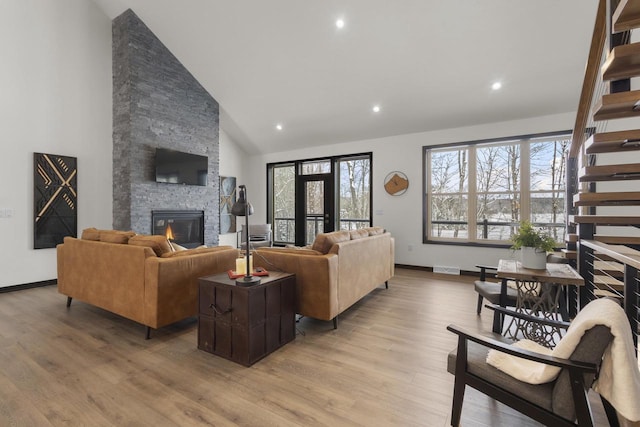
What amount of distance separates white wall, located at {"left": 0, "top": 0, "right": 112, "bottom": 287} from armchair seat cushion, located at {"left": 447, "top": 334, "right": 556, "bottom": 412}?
225 inches

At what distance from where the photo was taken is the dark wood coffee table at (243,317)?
88.3 inches

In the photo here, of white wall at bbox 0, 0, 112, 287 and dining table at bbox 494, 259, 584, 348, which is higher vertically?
white wall at bbox 0, 0, 112, 287

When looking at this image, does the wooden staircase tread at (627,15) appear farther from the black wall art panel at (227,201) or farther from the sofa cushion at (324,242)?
the black wall art panel at (227,201)

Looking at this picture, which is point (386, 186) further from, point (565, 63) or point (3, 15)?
point (3, 15)

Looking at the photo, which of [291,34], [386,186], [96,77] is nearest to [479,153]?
[386,186]

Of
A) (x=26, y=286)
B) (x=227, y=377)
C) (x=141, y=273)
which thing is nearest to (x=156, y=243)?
(x=141, y=273)

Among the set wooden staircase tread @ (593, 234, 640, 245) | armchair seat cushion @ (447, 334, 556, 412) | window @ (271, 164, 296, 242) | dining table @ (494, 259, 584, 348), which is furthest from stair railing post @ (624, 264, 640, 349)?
window @ (271, 164, 296, 242)

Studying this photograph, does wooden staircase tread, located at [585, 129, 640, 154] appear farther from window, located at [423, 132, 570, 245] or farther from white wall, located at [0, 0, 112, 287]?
white wall, located at [0, 0, 112, 287]

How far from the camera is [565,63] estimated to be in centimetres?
385

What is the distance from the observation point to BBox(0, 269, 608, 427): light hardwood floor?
1679mm

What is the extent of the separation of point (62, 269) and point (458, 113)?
6.09 meters

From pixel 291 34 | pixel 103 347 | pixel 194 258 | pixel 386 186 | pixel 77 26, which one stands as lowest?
pixel 103 347

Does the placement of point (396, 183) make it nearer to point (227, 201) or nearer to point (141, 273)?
point (227, 201)

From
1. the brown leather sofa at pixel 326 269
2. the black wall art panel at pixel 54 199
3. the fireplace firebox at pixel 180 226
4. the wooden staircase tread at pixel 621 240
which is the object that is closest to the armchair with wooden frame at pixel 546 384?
the brown leather sofa at pixel 326 269
